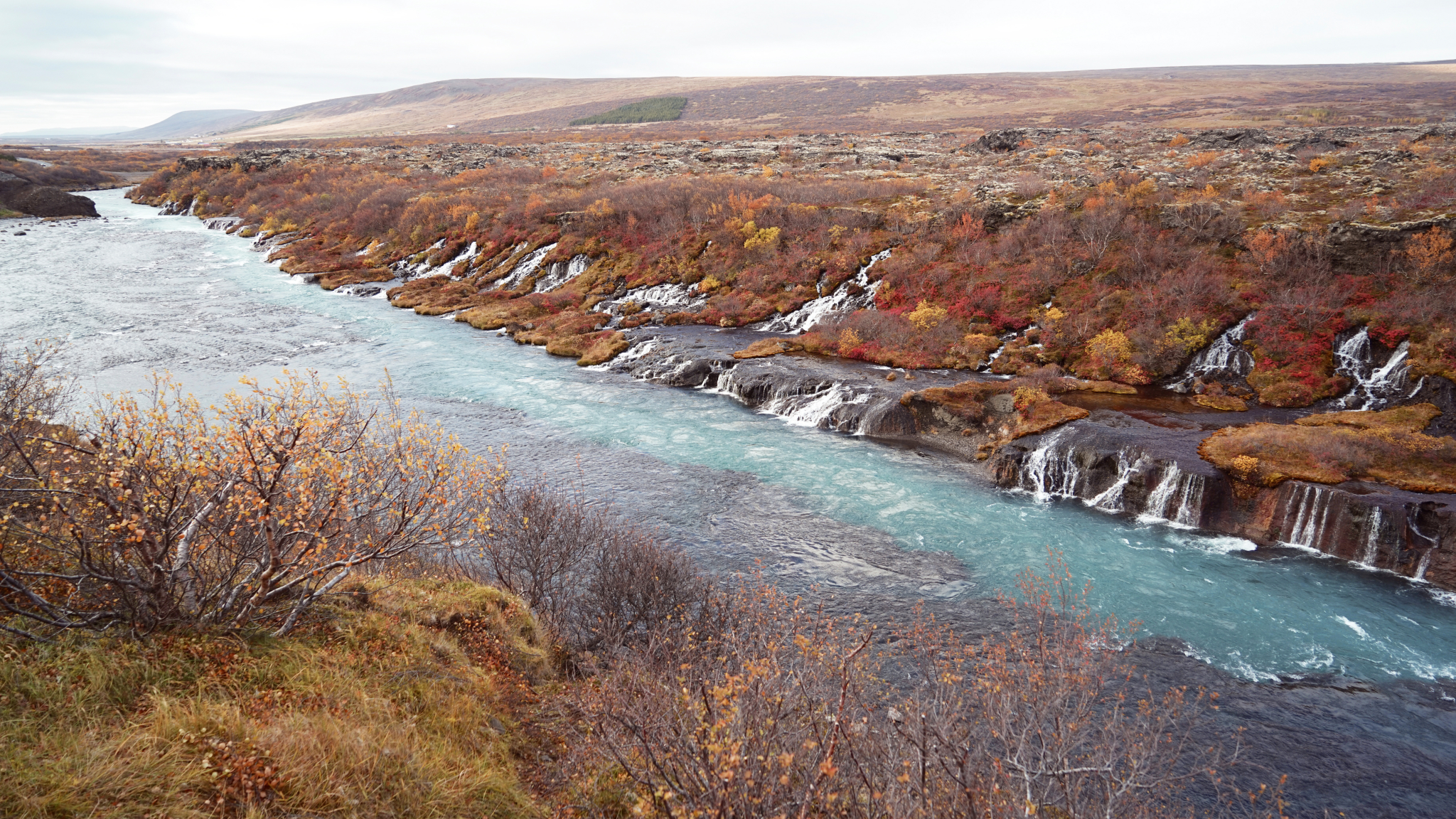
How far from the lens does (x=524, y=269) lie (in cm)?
6019

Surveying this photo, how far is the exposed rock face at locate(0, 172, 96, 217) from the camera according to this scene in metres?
90.8

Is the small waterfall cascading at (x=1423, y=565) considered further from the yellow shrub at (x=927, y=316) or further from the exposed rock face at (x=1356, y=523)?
the yellow shrub at (x=927, y=316)

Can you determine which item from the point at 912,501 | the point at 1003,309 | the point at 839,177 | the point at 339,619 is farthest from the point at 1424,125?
the point at 339,619

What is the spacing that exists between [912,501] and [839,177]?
55.0m

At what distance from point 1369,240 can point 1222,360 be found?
35.6 feet

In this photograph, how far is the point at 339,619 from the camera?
12375 millimetres

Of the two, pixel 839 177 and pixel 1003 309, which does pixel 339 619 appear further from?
pixel 839 177

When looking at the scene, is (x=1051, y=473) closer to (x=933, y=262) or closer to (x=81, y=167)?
(x=933, y=262)

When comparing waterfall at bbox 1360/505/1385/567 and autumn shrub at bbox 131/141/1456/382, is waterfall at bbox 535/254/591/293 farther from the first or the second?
waterfall at bbox 1360/505/1385/567

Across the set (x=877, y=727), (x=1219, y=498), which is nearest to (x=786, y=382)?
(x=1219, y=498)

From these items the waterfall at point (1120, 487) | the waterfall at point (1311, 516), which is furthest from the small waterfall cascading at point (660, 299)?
the waterfall at point (1311, 516)

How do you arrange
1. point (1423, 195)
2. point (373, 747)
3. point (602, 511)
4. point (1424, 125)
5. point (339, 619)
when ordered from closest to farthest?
point (373, 747) < point (339, 619) < point (602, 511) < point (1423, 195) < point (1424, 125)

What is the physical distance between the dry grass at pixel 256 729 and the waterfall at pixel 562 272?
47.6m

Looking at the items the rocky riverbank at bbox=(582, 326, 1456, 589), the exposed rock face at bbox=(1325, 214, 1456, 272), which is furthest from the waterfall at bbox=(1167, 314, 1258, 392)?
the exposed rock face at bbox=(1325, 214, 1456, 272)
